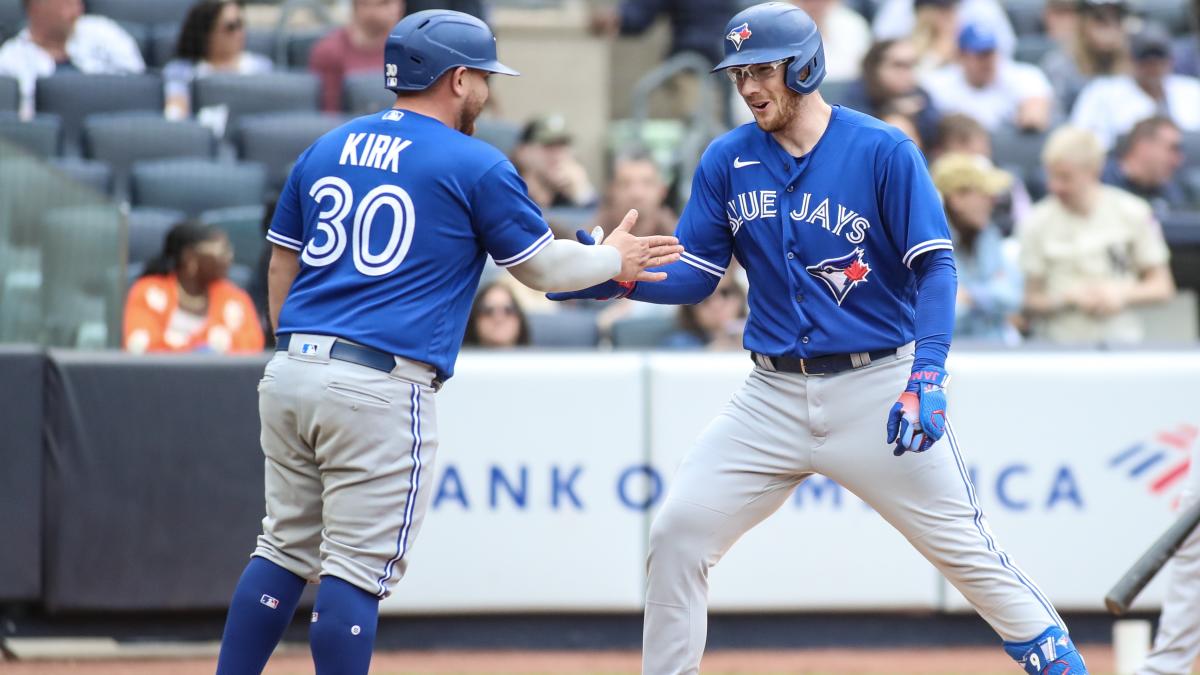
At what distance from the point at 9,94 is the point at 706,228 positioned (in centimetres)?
487

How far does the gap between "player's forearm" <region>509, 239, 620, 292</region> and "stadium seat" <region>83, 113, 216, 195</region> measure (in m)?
4.95

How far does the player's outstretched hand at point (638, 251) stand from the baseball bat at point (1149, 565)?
5.17 ft

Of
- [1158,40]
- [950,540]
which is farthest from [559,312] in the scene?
[1158,40]

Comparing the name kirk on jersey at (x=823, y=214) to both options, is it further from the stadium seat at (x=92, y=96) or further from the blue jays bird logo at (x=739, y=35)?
the stadium seat at (x=92, y=96)

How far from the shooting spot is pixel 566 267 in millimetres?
4348

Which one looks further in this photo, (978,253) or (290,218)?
(978,253)

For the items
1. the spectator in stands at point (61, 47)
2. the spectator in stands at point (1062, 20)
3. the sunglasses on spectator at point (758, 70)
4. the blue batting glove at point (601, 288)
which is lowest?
the blue batting glove at point (601, 288)

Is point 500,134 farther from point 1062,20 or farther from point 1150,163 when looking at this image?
point 1062,20

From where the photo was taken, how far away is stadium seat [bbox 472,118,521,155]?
353 inches

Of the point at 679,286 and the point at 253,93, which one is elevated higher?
the point at 253,93

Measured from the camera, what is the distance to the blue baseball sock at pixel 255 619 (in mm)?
4309

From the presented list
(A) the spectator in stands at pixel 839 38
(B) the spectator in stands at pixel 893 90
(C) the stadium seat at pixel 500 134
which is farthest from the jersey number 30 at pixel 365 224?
(A) the spectator in stands at pixel 839 38

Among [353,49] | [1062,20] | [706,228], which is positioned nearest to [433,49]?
[706,228]

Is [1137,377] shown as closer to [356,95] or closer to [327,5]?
[356,95]
